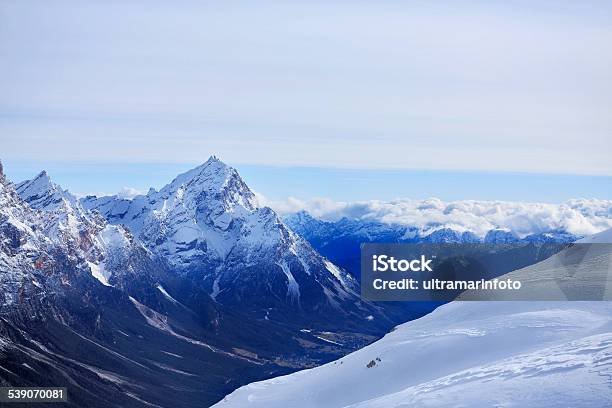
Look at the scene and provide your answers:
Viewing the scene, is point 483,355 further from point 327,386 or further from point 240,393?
point 240,393

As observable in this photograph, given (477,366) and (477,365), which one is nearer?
(477,366)

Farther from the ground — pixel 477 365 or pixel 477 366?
pixel 477 366

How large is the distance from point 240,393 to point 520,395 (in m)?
32.7

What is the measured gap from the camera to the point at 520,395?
131ft

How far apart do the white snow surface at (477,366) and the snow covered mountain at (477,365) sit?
0.07 metres

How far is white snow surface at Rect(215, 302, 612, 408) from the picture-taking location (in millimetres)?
40469

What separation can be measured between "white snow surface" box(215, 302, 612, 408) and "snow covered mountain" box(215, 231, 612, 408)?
7 cm

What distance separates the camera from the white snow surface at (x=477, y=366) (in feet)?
133

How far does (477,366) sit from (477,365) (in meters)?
1.86

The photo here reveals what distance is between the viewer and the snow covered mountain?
1596 inches

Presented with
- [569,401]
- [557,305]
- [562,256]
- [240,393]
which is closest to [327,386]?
[240,393]

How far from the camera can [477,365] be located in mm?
51969

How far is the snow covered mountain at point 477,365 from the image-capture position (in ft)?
133

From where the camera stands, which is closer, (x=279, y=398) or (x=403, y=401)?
(x=403, y=401)
